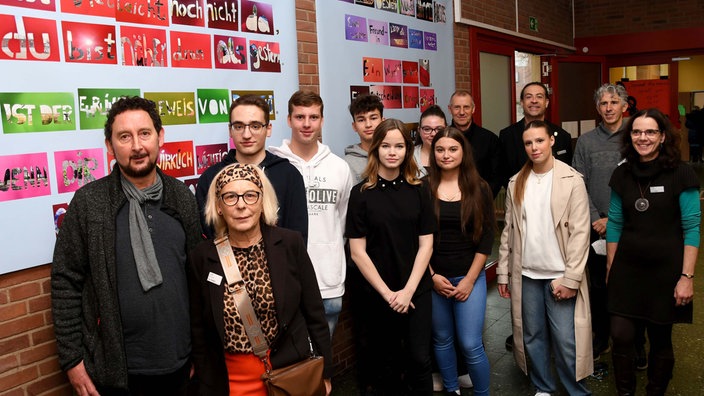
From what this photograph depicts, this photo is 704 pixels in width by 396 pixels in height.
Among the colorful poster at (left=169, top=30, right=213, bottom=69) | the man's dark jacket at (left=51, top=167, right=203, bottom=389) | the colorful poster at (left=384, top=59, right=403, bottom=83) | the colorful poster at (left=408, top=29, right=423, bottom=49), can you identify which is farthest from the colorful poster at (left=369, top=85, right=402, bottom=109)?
the man's dark jacket at (left=51, top=167, right=203, bottom=389)

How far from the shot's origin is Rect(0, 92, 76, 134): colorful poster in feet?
7.14

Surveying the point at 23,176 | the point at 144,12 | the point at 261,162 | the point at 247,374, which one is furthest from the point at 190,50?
the point at 247,374

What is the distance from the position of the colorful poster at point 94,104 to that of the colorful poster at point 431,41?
3.09 meters

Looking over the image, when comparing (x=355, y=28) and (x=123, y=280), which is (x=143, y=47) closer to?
(x=123, y=280)

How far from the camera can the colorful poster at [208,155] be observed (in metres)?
2.96

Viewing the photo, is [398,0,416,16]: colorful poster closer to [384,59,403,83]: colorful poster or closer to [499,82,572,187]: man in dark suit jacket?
[384,59,403,83]: colorful poster

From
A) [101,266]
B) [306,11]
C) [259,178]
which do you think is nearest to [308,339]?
[259,178]

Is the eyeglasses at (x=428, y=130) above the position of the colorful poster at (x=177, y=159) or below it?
above

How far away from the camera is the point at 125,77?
258 cm

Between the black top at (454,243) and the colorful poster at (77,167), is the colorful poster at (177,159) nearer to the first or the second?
the colorful poster at (77,167)

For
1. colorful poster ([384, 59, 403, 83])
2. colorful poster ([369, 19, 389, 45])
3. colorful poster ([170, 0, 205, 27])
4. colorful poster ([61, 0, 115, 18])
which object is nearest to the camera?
colorful poster ([61, 0, 115, 18])


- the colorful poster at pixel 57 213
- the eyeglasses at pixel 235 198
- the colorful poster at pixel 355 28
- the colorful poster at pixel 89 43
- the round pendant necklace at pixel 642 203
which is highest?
the colorful poster at pixel 355 28

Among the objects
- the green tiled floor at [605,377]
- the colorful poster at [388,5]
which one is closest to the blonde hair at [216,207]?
the green tiled floor at [605,377]

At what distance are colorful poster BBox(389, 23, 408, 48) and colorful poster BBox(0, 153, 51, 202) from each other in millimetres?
2904
